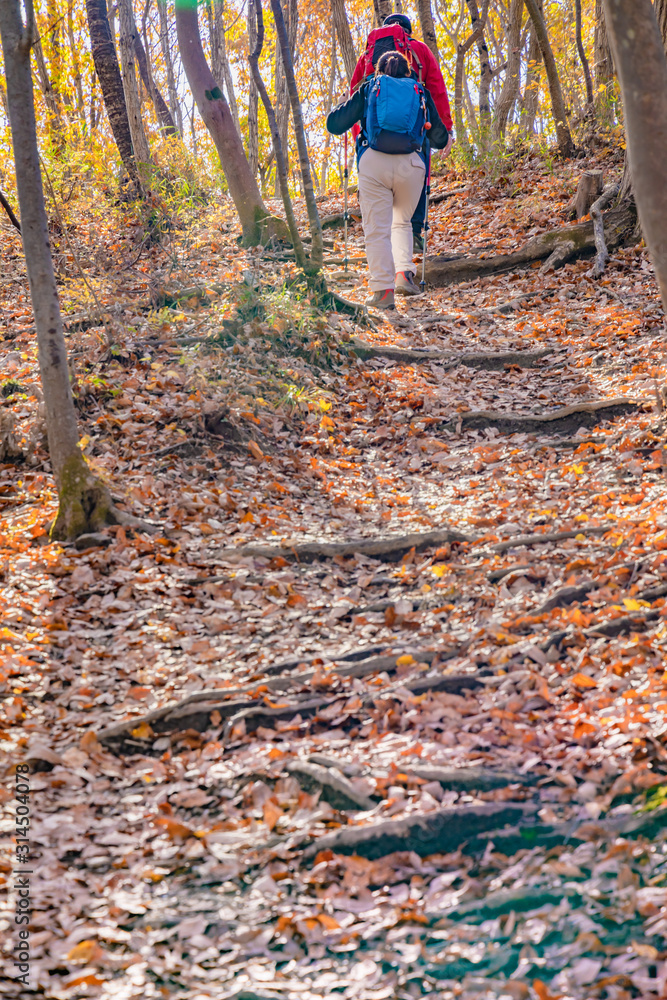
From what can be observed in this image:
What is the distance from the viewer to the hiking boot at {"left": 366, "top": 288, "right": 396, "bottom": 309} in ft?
29.6

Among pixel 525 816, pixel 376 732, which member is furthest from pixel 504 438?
pixel 525 816

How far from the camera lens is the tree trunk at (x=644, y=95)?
303 cm

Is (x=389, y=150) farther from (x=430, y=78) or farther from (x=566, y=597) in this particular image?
(x=566, y=597)

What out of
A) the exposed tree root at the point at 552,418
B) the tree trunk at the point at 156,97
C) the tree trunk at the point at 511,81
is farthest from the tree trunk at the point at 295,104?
the tree trunk at the point at 511,81

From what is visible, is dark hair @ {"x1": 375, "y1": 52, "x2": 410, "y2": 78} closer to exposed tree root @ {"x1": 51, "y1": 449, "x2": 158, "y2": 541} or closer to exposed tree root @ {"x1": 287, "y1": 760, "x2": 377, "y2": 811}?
exposed tree root @ {"x1": 51, "y1": 449, "x2": 158, "y2": 541}

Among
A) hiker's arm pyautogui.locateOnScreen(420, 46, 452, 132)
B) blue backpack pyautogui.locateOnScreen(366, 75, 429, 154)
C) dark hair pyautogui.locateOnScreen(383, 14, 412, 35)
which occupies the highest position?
dark hair pyautogui.locateOnScreen(383, 14, 412, 35)

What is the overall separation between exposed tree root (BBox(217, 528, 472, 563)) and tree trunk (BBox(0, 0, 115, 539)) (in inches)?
40.6

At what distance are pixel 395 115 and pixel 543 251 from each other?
10.2 feet

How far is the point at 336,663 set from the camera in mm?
4098

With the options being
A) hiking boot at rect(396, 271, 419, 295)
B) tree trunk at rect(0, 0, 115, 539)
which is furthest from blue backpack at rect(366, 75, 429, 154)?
tree trunk at rect(0, 0, 115, 539)

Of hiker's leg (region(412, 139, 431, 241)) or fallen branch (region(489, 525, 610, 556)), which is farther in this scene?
hiker's leg (region(412, 139, 431, 241))

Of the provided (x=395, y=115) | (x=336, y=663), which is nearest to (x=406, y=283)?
(x=395, y=115)

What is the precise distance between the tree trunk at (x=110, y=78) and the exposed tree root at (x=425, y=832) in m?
10.4

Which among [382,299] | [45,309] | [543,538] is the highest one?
[382,299]
